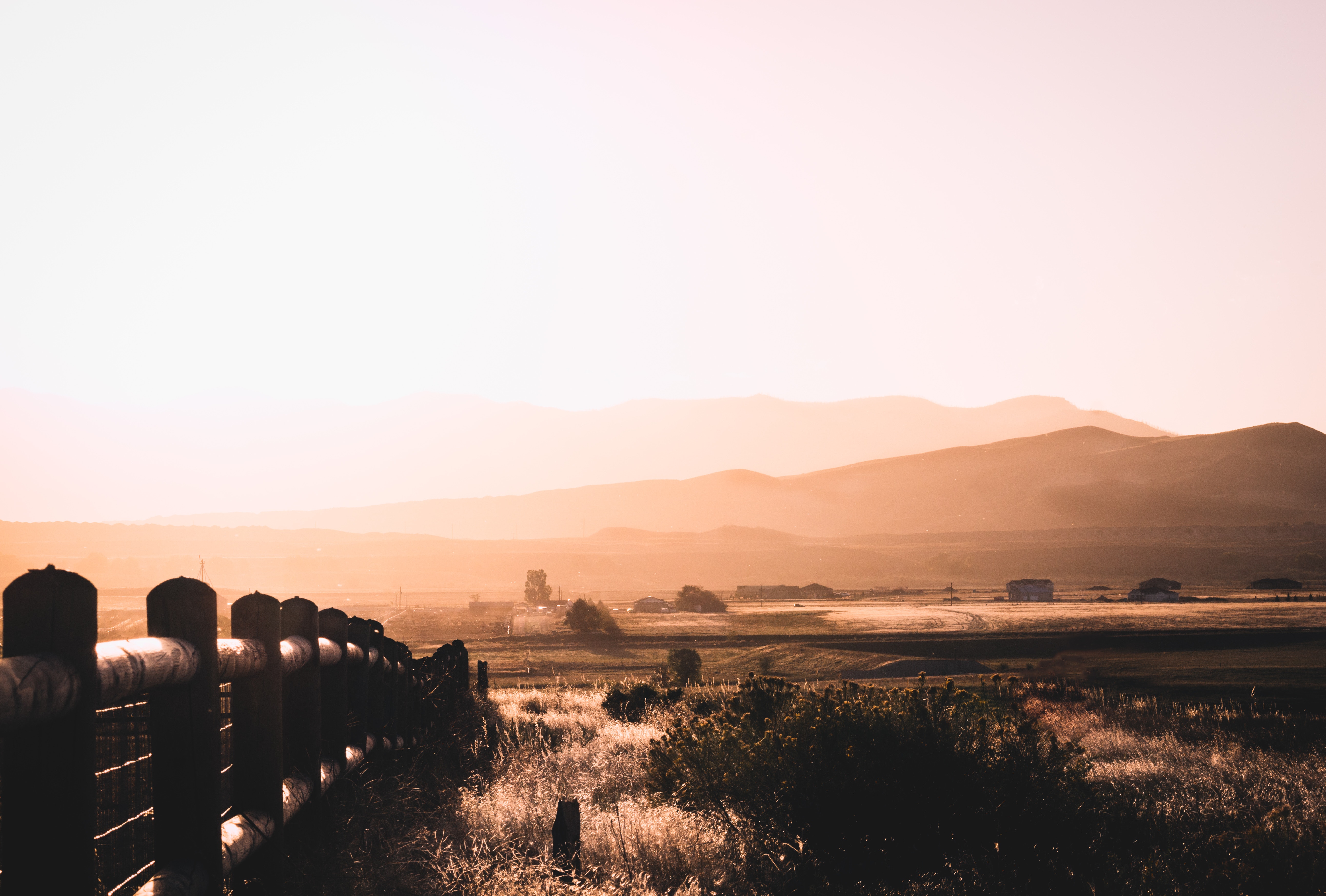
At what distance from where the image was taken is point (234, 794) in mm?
4285

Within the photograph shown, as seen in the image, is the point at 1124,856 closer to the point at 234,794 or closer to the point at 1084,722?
the point at 234,794

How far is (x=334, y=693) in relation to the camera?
6043 millimetres

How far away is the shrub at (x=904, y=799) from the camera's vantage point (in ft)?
21.8

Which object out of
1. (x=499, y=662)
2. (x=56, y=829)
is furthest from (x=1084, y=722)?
(x=499, y=662)

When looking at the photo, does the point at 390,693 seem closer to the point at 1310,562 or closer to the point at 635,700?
the point at 635,700

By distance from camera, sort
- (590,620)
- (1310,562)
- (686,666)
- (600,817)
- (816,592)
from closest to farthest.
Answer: (600,817) → (686,666) → (590,620) → (816,592) → (1310,562)

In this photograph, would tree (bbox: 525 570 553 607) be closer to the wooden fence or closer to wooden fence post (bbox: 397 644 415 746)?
wooden fence post (bbox: 397 644 415 746)

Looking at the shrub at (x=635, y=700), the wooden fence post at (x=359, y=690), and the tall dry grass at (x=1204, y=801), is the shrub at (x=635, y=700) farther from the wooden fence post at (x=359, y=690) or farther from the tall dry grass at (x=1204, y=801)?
the wooden fence post at (x=359, y=690)

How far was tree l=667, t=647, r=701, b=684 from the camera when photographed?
44500mm

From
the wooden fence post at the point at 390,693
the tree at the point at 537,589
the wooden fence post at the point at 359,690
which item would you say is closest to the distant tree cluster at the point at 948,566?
the tree at the point at 537,589

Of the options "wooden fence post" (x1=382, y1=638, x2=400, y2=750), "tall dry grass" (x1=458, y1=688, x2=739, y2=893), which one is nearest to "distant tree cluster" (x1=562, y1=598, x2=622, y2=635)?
"tall dry grass" (x1=458, y1=688, x2=739, y2=893)

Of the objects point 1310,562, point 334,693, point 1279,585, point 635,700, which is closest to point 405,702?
point 334,693

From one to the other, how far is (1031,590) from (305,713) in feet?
401

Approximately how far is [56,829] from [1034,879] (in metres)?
5.96
